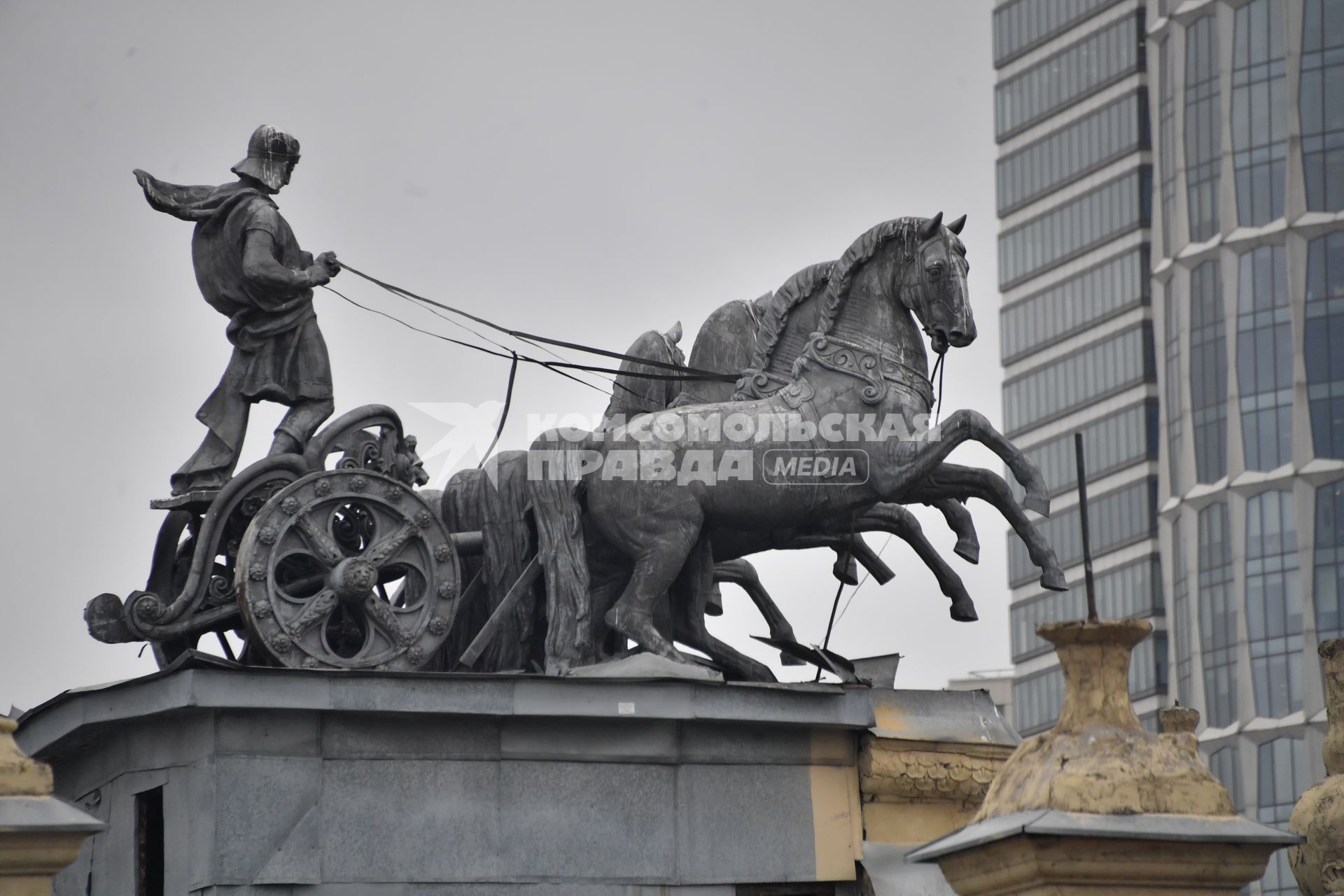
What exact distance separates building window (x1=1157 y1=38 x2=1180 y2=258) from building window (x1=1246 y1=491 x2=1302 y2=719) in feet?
32.9

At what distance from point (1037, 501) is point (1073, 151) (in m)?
77.6

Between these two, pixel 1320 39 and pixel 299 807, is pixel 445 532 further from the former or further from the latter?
→ pixel 1320 39

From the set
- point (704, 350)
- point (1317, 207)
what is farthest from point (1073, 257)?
point (704, 350)

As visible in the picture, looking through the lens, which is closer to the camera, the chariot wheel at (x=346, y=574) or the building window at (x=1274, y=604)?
the chariot wheel at (x=346, y=574)

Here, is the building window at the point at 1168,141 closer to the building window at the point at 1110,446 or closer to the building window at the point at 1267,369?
the building window at the point at 1267,369

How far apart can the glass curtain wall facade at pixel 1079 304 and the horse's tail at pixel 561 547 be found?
221ft

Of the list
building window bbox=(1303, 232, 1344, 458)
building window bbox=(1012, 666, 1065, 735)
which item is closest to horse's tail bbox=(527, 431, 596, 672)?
building window bbox=(1303, 232, 1344, 458)

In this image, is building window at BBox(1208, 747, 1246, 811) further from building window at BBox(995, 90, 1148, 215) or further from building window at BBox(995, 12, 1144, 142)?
building window at BBox(995, 12, 1144, 142)

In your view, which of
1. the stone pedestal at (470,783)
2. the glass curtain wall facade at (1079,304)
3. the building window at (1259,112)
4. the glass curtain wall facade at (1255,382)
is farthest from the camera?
the glass curtain wall facade at (1079,304)

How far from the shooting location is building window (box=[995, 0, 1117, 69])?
9538 centimetres

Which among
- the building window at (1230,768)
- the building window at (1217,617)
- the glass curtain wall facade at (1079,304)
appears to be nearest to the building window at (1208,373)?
the building window at (1217,617)

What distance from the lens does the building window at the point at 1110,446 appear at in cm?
8919

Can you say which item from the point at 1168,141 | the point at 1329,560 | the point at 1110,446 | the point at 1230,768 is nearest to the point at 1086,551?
the point at 1329,560

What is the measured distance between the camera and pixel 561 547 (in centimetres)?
1873
